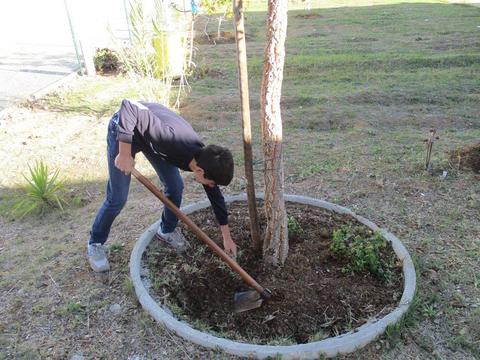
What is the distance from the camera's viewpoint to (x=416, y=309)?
2.38 m

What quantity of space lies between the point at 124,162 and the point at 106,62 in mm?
6395

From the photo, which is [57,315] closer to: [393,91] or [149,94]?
[149,94]

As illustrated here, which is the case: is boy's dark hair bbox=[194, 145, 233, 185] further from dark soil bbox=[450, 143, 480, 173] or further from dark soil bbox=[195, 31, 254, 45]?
dark soil bbox=[195, 31, 254, 45]

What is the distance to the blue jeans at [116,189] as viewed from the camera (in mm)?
2479

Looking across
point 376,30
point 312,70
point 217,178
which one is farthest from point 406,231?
point 376,30

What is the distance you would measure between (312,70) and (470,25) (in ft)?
20.1

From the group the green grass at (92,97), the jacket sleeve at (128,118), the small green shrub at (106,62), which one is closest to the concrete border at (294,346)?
the jacket sleeve at (128,118)

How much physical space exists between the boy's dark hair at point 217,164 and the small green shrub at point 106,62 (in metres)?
6.30

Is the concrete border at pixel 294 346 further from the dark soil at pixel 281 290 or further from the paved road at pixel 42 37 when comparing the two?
the paved road at pixel 42 37

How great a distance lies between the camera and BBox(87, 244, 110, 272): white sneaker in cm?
275

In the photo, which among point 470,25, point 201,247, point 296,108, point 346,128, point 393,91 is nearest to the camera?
point 201,247

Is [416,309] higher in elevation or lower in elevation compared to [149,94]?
lower

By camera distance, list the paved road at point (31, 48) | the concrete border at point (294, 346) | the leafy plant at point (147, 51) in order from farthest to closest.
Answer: the paved road at point (31, 48), the leafy plant at point (147, 51), the concrete border at point (294, 346)

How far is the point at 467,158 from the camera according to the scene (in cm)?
A: 392
